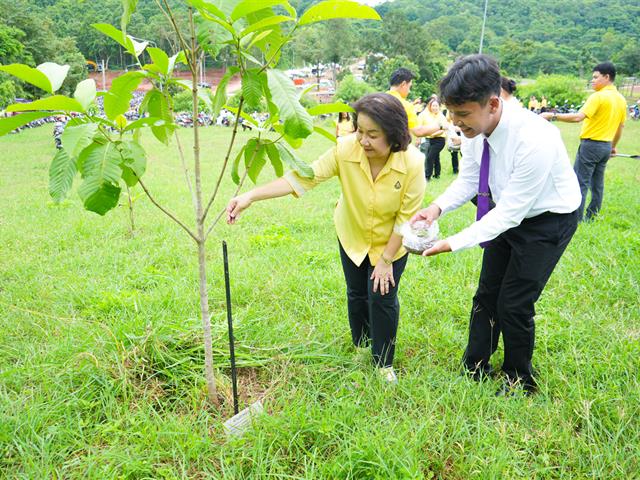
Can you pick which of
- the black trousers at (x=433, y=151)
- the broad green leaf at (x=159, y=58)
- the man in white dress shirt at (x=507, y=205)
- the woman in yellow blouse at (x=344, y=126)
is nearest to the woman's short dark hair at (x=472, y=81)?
the man in white dress shirt at (x=507, y=205)

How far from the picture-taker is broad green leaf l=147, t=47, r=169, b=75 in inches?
56.7

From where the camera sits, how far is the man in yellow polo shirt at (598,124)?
4340 mm

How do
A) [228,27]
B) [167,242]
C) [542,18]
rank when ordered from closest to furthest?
[228,27], [167,242], [542,18]

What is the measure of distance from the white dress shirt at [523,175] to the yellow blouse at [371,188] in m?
0.28

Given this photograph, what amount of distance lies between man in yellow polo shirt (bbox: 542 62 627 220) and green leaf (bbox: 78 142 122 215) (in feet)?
13.0

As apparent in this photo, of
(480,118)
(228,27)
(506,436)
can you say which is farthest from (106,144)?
(506,436)

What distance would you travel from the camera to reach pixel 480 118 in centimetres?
172

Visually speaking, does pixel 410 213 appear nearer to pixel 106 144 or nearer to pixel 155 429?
pixel 106 144

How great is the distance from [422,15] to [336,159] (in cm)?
8714

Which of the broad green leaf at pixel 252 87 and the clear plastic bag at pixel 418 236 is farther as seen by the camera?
the clear plastic bag at pixel 418 236

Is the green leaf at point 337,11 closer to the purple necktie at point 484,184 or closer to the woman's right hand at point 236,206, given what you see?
the woman's right hand at point 236,206

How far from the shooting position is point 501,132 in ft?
5.94

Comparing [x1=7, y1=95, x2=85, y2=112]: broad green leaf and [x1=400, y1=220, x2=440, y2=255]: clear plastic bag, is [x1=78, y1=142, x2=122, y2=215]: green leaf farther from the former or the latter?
[x1=400, y1=220, x2=440, y2=255]: clear plastic bag

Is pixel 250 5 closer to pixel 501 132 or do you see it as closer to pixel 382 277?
pixel 501 132
